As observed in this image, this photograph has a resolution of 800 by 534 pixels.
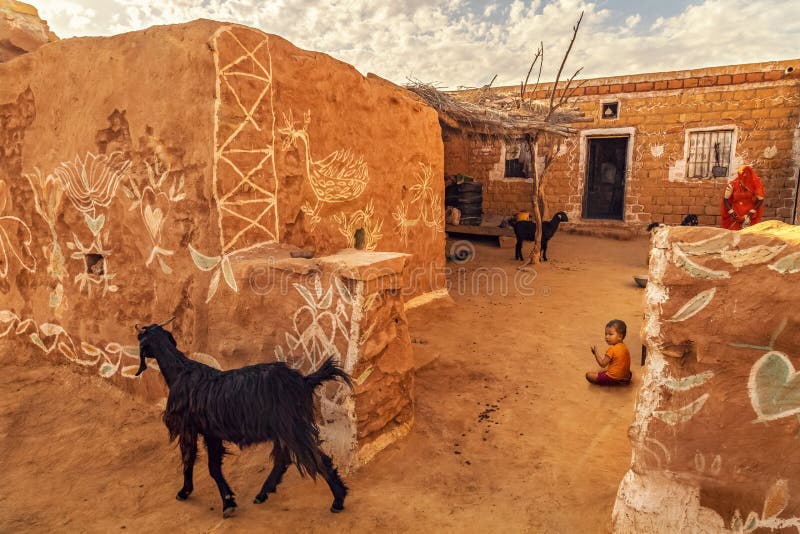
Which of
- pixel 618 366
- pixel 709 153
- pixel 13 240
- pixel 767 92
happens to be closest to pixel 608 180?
pixel 709 153

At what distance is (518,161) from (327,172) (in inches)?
390

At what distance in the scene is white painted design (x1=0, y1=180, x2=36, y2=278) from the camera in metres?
4.44

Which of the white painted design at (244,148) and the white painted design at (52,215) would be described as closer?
the white painted design at (244,148)

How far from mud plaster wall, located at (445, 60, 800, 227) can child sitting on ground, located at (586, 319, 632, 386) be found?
23.0ft

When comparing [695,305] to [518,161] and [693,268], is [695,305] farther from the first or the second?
[518,161]

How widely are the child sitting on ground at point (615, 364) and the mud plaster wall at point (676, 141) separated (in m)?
7.00

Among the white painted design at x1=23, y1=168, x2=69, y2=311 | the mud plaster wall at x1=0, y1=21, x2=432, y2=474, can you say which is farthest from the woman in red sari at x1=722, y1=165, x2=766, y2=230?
the white painted design at x1=23, y1=168, x2=69, y2=311

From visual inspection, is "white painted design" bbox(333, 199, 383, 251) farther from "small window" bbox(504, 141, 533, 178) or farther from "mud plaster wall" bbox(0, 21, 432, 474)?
"small window" bbox(504, 141, 533, 178)

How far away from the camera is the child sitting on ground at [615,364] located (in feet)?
12.9

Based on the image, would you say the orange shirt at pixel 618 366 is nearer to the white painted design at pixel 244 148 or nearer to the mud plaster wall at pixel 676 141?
the white painted design at pixel 244 148

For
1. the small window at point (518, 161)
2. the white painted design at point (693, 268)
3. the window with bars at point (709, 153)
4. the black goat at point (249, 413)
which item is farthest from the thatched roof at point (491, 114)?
the white painted design at point (693, 268)

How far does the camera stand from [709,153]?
10.9m

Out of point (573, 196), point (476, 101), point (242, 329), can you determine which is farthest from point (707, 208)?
point (242, 329)

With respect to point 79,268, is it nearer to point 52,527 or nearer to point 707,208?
point 52,527
